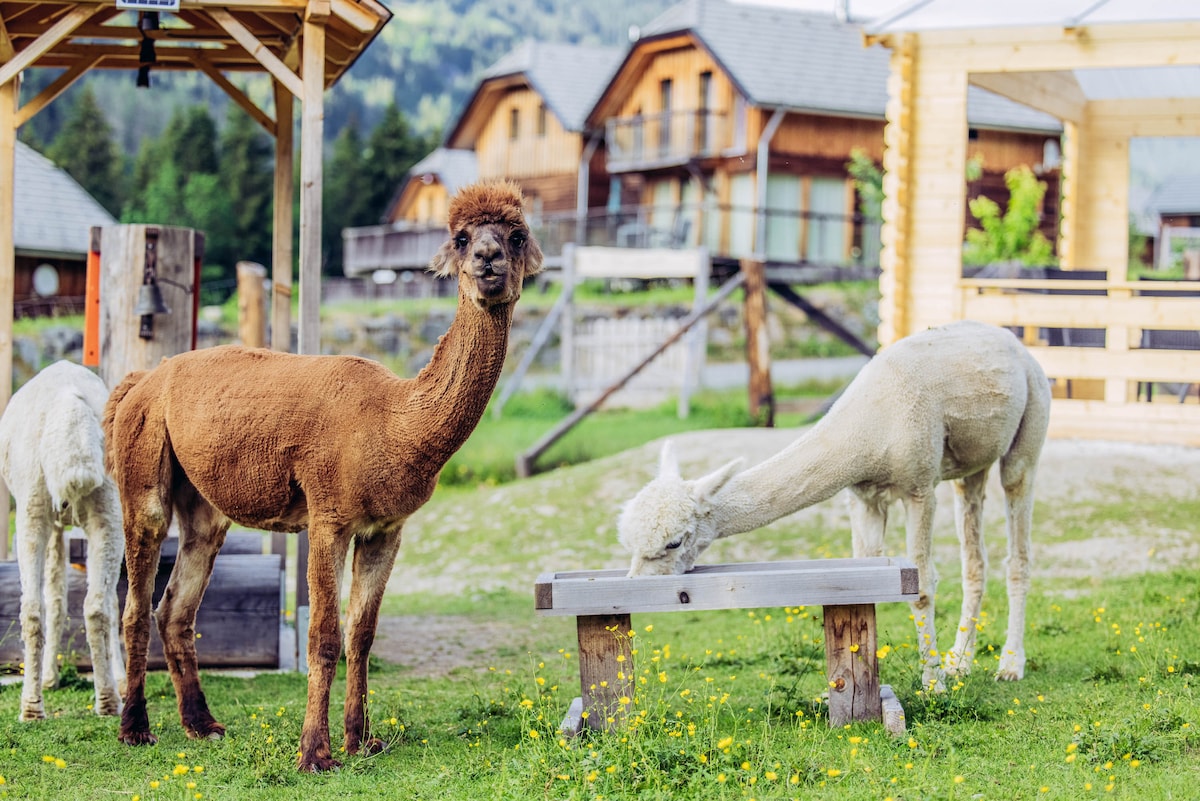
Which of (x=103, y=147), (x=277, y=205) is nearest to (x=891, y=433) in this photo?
(x=277, y=205)

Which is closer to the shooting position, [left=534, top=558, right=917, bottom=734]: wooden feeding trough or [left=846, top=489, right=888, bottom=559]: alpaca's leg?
[left=534, top=558, right=917, bottom=734]: wooden feeding trough

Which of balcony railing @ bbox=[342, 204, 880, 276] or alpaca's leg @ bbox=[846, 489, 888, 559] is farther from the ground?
balcony railing @ bbox=[342, 204, 880, 276]

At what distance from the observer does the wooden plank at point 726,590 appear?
5582mm

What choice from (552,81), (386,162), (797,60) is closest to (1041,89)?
(797,60)

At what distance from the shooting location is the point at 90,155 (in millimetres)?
48312

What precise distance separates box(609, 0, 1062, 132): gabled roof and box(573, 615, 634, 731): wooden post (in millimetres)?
27434

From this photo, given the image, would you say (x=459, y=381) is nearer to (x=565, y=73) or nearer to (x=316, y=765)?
(x=316, y=765)

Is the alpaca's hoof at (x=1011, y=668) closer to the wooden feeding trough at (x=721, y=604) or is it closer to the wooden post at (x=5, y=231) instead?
the wooden feeding trough at (x=721, y=604)

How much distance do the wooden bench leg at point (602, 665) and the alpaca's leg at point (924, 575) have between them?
5.33 feet

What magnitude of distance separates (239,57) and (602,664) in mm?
5948

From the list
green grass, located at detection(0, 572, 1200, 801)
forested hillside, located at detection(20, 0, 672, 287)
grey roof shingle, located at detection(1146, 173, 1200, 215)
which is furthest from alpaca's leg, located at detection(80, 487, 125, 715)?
grey roof shingle, located at detection(1146, 173, 1200, 215)

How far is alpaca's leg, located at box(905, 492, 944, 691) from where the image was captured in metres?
6.42

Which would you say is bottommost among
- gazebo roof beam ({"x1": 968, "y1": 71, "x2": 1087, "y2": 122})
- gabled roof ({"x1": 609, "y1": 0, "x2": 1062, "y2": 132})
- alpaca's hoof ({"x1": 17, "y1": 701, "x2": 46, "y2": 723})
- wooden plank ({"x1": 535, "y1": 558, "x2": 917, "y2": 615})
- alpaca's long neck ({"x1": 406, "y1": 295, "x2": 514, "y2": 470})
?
alpaca's hoof ({"x1": 17, "y1": 701, "x2": 46, "y2": 723})

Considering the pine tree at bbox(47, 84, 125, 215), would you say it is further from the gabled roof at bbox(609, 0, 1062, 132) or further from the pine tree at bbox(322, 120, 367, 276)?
the gabled roof at bbox(609, 0, 1062, 132)
